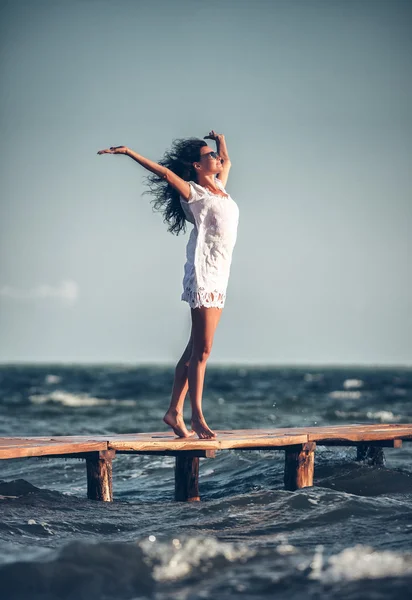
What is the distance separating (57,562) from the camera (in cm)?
535

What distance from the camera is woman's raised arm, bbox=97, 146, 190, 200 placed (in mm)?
6520

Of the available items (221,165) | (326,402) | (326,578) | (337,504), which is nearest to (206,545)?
(326,578)

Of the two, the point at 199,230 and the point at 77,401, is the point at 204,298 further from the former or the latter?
the point at 77,401

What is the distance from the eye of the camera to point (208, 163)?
7363 mm

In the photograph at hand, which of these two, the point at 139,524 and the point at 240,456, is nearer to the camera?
the point at 139,524

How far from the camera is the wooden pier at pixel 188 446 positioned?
7359 millimetres

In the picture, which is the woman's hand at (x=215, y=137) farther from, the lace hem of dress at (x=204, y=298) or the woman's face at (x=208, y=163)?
the lace hem of dress at (x=204, y=298)

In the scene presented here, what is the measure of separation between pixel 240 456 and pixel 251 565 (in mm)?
7977

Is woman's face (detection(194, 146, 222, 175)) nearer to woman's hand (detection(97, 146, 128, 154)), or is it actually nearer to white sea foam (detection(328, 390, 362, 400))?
woman's hand (detection(97, 146, 128, 154))

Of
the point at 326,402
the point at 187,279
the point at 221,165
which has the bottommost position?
the point at 326,402

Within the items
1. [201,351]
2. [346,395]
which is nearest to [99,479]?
[201,351]

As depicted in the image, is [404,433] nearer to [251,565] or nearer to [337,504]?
[337,504]

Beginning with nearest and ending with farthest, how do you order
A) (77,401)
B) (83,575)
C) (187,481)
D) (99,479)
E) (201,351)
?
(83,575)
(201,351)
(99,479)
(187,481)
(77,401)

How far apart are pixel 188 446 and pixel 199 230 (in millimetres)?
1821
